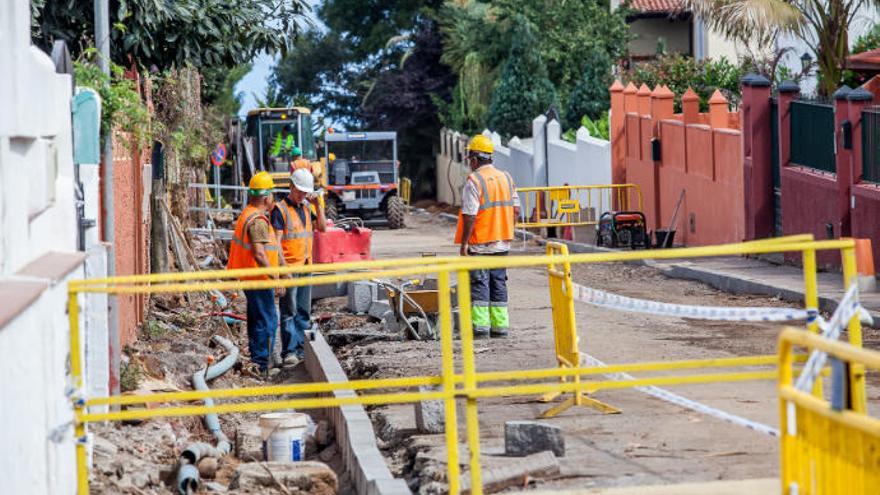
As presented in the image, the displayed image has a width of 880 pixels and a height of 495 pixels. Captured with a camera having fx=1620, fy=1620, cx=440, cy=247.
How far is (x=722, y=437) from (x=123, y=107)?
5.50 meters

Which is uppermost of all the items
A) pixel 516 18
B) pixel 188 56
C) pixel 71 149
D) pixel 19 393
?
pixel 516 18

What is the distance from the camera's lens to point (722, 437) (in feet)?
32.0

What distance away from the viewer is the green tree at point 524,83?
53.0 m

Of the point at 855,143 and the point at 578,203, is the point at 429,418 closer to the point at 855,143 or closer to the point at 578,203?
the point at 855,143

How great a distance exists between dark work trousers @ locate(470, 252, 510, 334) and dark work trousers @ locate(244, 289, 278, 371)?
195cm

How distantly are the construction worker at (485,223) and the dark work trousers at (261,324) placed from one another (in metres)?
1.93

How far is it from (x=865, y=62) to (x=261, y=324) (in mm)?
17898

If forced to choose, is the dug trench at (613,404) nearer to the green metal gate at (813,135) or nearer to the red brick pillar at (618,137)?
the green metal gate at (813,135)

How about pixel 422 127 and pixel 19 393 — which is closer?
pixel 19 393

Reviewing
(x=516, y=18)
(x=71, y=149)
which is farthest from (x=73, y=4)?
(x=516, y=18)

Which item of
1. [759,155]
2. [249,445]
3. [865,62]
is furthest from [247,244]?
[865,62]

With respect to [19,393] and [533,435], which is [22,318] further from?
[533,435]

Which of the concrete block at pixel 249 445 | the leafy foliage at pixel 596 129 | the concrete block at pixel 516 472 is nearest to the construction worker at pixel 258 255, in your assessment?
the concrete block at pixel 249 445

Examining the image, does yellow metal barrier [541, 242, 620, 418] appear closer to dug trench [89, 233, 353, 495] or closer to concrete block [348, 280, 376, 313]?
dug trench [89, 233, 353, 495]
